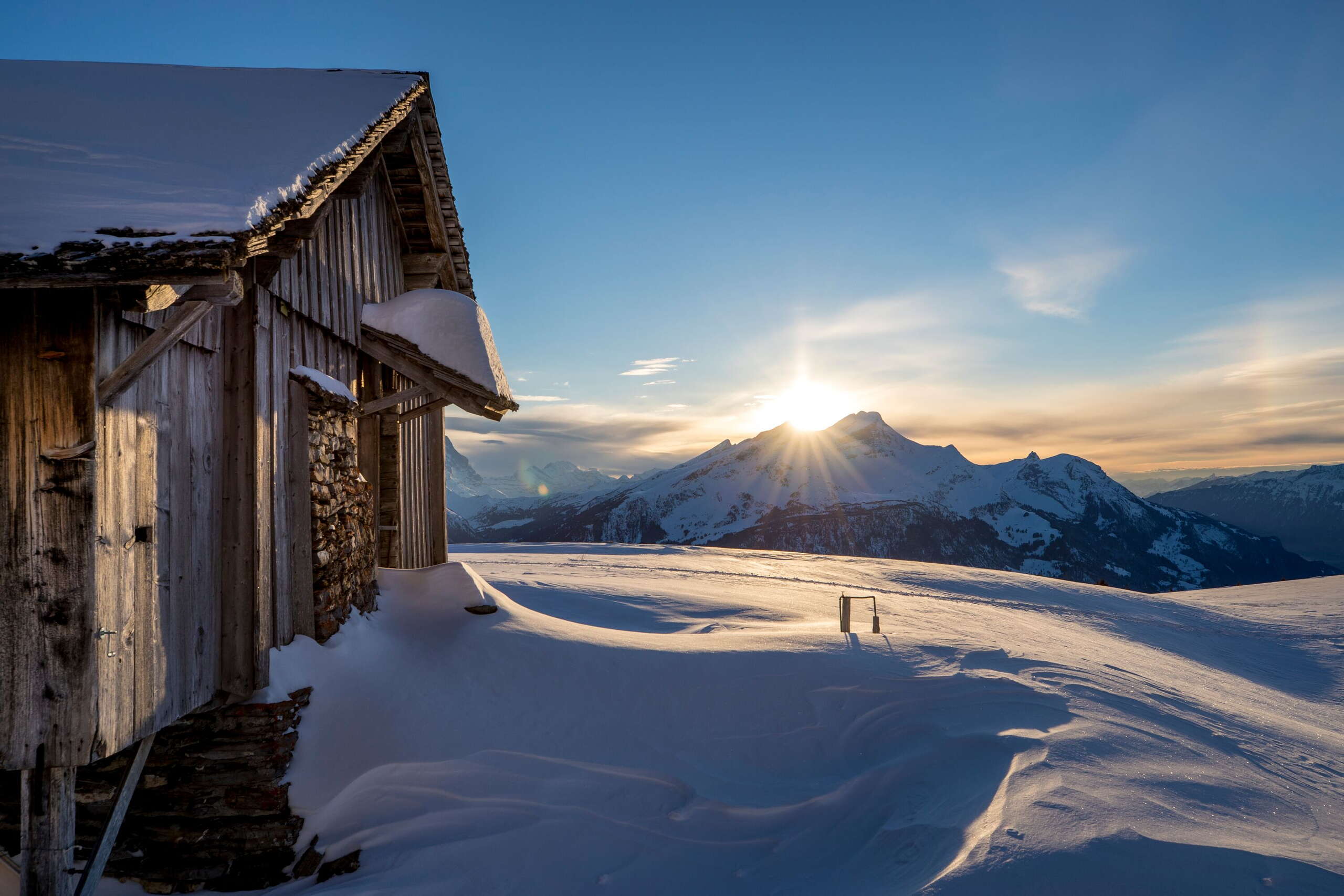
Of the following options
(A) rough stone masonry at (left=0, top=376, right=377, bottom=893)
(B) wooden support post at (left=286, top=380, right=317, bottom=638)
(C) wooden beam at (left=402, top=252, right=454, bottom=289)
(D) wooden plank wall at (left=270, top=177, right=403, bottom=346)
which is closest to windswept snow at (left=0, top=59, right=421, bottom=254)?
(D) wooden plank wall at (left=270, top=177, right=403, bottom=346)

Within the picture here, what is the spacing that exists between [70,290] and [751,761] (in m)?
6.05

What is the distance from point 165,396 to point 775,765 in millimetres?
5655

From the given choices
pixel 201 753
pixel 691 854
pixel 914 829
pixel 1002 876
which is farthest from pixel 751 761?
pixel 201 753

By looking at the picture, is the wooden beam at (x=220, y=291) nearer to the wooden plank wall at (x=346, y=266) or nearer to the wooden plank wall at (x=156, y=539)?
the wooden plank wall at (x=156, y=539)

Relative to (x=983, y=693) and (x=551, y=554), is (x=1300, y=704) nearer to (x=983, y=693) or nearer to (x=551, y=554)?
(x=983, y=693)

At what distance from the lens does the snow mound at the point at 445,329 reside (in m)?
8.47

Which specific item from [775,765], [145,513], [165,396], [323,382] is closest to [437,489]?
[323,382]

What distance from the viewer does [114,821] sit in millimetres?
4602

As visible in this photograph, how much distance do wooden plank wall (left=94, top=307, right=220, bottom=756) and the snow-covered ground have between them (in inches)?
42.9

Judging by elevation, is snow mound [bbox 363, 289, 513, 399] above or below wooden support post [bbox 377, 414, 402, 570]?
above

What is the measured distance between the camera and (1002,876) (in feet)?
12.9

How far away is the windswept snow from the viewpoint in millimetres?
3768

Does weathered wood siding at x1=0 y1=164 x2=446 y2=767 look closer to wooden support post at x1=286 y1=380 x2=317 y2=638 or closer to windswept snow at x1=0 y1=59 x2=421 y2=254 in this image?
wooden support post at x1=286 y1=380 x2=317 y2=638

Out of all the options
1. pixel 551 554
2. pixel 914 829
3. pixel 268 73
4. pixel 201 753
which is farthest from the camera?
pixel 551 554
